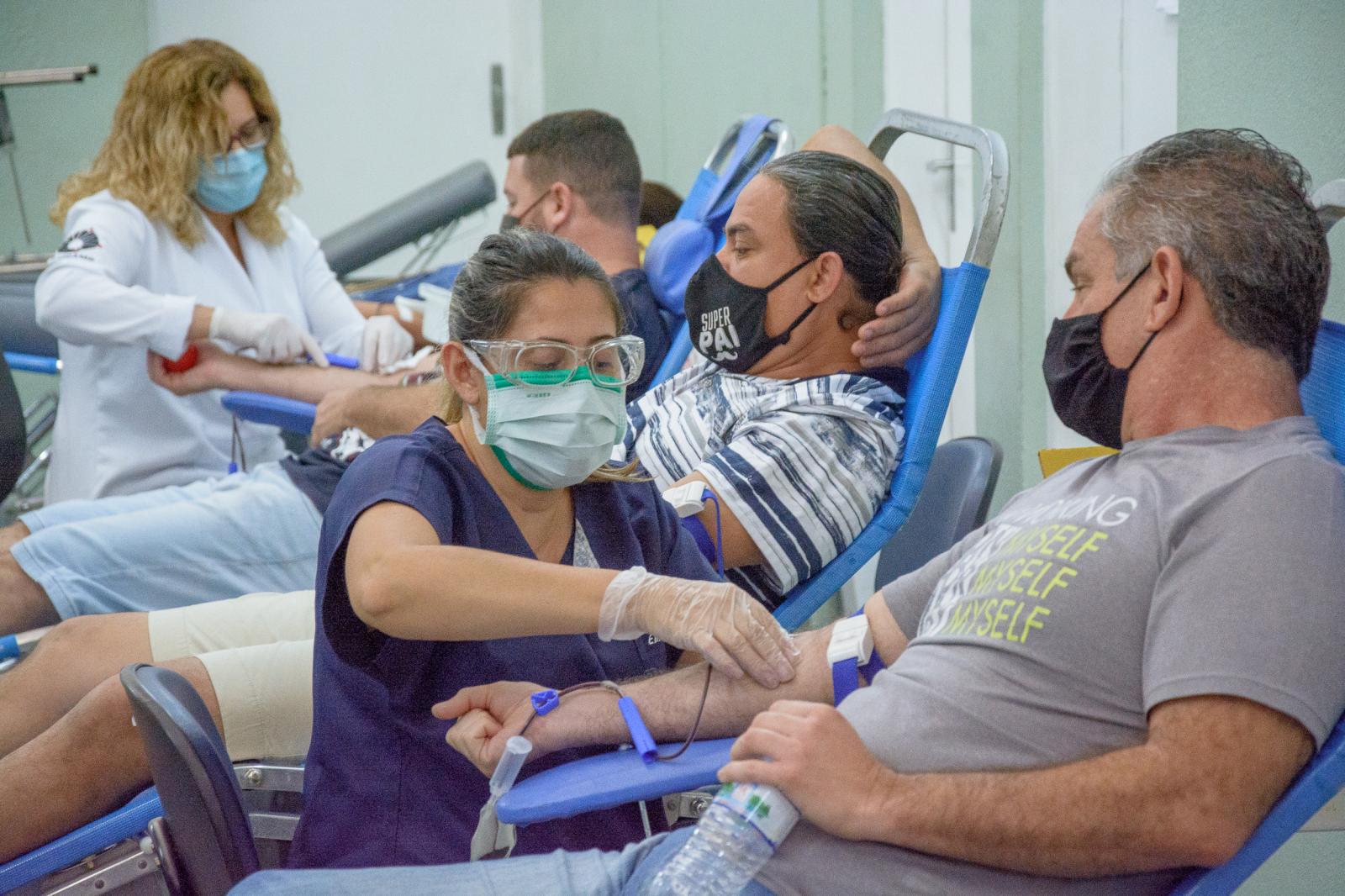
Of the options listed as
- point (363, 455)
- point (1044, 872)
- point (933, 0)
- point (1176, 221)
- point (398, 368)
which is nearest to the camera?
point (1044, 872)

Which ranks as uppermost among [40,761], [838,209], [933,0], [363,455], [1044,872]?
[933,0]

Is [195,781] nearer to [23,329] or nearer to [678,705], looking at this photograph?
[678,705]

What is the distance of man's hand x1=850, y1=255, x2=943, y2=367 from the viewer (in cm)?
212

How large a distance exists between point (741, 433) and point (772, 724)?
0.88 meters

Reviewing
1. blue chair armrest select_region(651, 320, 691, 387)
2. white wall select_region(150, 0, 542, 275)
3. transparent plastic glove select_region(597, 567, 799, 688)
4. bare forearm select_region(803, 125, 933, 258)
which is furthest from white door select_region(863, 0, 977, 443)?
white wall select_region(150, 0, 542, 275)

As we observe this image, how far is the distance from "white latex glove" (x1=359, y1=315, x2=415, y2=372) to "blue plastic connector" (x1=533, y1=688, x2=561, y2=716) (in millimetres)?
1781

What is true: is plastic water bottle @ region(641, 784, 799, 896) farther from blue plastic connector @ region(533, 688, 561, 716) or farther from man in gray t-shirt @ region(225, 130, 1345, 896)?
blue plastic connector @ region(533, 688, 561, 716)

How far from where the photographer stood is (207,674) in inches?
71.7

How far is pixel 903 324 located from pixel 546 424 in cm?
77

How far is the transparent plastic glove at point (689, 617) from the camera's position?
4.74 feet

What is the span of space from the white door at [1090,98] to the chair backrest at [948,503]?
2.36 ft

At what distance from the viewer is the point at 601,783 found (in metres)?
1.31

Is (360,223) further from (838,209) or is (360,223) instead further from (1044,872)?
(1044,872)

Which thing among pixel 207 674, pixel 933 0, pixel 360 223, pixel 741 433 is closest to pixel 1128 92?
pixel 933 0
